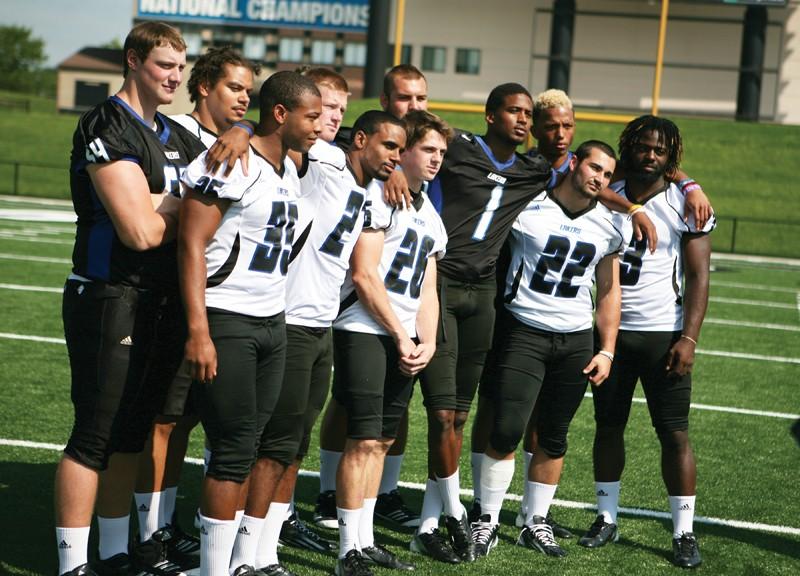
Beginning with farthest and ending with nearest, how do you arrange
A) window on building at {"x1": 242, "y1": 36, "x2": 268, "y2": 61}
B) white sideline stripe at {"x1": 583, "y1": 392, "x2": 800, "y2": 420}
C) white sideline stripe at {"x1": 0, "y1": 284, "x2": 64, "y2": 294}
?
window on building at {"x1": 242, "y1": 36, "x2": 268, "y2": 61}
white sideline stripe at {"x1": 0, "y1": 284, "x2": 64, "y2": 294}
white sideline stripe at {"x1": 583, "y1": 392, "x2": 800, "y2": 420}

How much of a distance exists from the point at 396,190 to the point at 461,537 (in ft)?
5.17

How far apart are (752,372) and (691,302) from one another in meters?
4.94

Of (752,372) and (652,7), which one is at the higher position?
(652,7)

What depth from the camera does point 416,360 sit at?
4273 millimetres

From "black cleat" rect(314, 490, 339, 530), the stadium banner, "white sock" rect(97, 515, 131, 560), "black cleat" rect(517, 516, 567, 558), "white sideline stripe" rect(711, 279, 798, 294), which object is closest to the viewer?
"white sock" rect(97, 515, 131, 560)

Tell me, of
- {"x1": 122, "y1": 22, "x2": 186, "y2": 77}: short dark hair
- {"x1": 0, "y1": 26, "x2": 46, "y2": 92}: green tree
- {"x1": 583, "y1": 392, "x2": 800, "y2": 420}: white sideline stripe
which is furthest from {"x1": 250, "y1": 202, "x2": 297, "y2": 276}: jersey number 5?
{"x1": 0, "y1": 26, "x2": 46, "y2": 92}: green tree

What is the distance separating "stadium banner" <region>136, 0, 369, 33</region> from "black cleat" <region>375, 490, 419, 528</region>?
3289 cm

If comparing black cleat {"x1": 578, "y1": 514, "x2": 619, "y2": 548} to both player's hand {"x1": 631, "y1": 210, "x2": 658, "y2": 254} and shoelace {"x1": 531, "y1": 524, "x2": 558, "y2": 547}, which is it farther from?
player's hand {"x1": 631, "y1": 210, "x2": 658, "y2": 254}

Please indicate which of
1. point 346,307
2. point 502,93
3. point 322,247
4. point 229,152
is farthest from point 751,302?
point 229,152

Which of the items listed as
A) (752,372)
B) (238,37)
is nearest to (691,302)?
(752,372)

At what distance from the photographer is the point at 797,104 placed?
33.9 m

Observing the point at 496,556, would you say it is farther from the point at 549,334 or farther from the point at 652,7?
the point at 652,7

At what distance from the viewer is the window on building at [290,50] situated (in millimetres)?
39531

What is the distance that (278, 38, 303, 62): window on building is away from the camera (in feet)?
130
